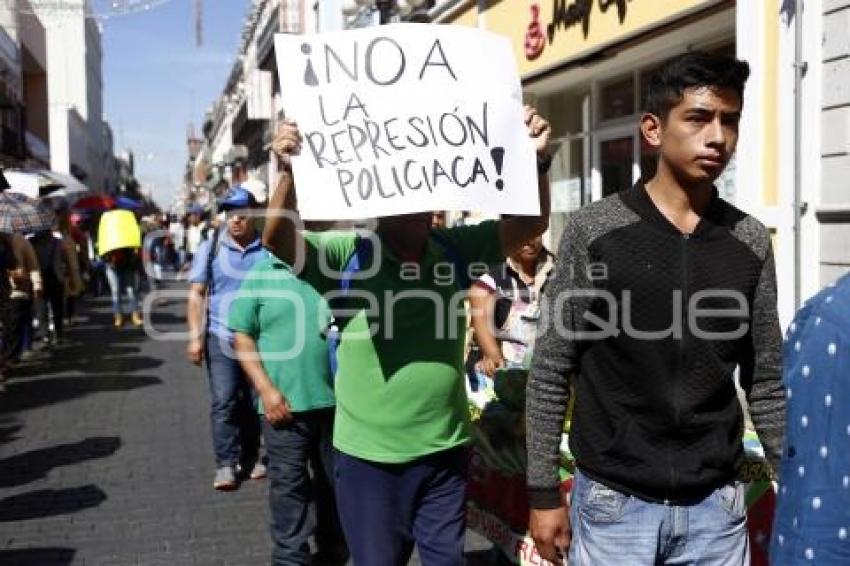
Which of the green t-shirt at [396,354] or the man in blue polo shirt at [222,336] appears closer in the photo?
the green t-shirt at [396,354]

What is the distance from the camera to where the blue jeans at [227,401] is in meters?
6.12

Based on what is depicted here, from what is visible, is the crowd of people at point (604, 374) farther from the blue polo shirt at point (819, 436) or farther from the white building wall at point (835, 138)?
the white building wall at point (835, 138)

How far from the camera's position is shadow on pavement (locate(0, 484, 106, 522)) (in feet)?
18.7

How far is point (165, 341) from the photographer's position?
570 inches

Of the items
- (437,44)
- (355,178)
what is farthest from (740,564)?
(437,44)

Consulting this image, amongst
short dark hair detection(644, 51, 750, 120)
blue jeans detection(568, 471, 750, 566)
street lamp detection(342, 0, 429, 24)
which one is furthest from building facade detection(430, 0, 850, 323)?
street lamp detection(342, 0, 429, 24)

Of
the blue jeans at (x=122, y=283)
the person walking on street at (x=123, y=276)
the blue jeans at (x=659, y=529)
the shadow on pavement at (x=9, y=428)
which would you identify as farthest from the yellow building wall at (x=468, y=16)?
the blue jeans at (x=659, y=529)

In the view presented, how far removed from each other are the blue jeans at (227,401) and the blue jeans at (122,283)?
9.46 m

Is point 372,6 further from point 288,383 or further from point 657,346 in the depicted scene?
point 657,346

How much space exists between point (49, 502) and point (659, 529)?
4.62 m

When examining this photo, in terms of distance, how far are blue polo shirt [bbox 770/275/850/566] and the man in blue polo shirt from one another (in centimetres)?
441

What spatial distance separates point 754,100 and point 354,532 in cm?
545

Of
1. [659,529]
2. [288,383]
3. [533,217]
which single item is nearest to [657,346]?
[659,529]

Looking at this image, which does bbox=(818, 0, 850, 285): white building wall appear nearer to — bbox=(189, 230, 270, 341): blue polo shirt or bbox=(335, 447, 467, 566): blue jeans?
bbox=(189, 230, 270, 341): blue polo shirt
